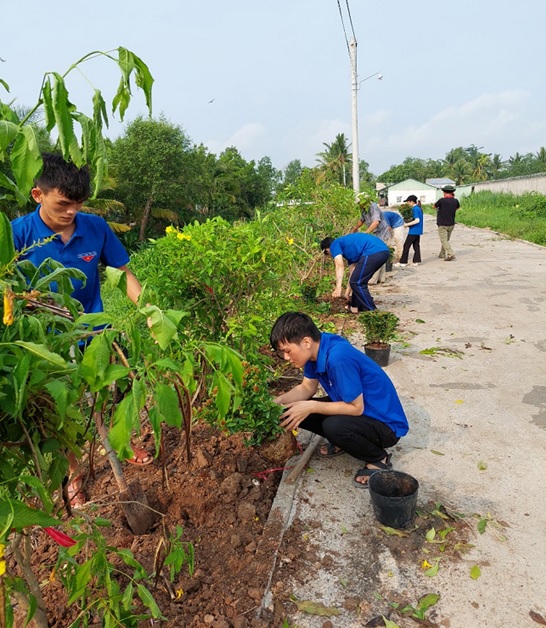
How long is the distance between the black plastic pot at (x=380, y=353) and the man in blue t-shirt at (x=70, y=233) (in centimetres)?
266

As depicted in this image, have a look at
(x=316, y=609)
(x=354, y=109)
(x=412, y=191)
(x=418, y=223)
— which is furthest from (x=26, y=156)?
(x=412, y=191)

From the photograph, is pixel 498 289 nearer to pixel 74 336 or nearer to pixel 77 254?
pixel 77 254

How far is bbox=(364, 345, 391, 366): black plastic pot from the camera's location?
16.3ft

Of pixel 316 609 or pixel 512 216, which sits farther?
pixel 512 216

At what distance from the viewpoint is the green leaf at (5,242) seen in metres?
1.03

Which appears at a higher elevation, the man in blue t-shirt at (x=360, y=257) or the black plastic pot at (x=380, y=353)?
the man in blue t-shirt at (x=360, y=257)

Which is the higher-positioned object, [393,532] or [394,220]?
[394,220]

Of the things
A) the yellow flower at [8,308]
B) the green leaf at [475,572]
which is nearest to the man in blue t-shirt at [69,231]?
the yellow flower at [8,308]

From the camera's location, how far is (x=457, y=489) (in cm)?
294

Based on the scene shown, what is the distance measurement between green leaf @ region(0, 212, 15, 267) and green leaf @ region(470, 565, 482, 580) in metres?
2.37

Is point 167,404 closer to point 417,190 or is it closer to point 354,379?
point 354,379

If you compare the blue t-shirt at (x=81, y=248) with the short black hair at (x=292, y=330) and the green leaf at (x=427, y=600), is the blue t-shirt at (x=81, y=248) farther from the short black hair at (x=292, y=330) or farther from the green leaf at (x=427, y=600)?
the green leaf at (x=427, y=600)

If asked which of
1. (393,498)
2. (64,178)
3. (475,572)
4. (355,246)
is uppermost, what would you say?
(64,178)

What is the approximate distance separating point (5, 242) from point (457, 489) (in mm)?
2812
